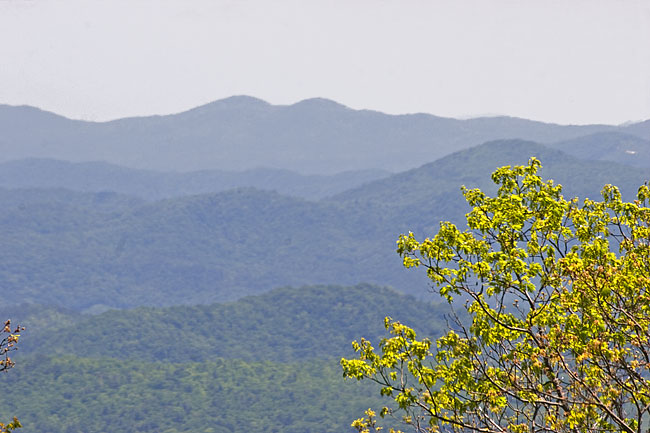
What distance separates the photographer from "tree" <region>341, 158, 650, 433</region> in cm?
1881

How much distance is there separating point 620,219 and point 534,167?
2.25 m

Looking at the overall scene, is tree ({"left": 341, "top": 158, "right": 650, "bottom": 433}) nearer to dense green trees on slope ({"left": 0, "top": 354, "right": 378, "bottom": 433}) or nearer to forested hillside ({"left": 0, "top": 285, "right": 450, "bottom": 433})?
dense green trees on slope ({"left": 0, "top": 354, "right": 378, "bottom": 433})

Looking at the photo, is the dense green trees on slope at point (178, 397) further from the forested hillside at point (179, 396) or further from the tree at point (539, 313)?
the tree at point (539, 313)

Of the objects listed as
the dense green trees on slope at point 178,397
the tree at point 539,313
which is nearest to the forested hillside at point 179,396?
the dense green trees on slope at point 178,397

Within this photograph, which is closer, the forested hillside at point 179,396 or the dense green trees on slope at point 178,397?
the dense green trees on slope at point 178,397

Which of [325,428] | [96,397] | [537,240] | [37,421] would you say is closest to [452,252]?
[537,240]

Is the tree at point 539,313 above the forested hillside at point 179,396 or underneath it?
above

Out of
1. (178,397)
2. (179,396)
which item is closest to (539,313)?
(178,397)

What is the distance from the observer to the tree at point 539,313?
61.7 feet

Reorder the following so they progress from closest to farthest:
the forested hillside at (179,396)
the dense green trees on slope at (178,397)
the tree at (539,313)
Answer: the tree at (539,313) < the dense green trees on slope at (178,397) < the forested hillside at (179,396)

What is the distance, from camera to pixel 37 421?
161 meters

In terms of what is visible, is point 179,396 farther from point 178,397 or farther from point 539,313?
point 539,313

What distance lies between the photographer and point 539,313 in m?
19.7

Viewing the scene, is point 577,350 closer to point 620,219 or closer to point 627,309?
point 627,309
